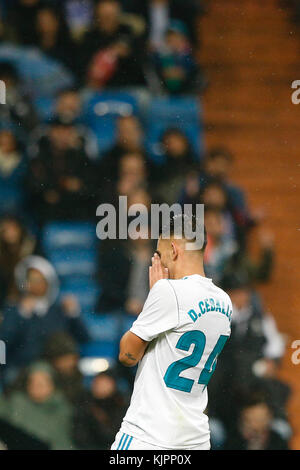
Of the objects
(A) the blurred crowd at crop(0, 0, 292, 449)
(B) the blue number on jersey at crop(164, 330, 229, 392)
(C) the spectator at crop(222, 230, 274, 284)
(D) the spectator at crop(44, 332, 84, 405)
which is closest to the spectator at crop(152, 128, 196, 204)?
(A) the blurred crowd at crop(0, 0, 292, 449)

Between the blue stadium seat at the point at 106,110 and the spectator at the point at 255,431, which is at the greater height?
the blue stadium seat at the point at 106,110

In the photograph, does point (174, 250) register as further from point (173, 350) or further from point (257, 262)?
point (257, 262)

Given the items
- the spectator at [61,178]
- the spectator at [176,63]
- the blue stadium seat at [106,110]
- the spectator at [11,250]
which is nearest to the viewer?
the spectator at [11,250]

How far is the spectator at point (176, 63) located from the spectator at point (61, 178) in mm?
795

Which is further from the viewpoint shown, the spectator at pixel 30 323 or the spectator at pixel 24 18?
the spectator at pixel 24 18

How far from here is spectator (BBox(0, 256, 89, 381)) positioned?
475 cm

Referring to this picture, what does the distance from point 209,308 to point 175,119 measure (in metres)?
3.05

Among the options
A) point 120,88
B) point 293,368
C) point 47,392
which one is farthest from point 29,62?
point 293,368

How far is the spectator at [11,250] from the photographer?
4867 mm

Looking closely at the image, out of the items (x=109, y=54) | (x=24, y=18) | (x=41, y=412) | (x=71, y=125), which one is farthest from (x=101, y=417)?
(x=24, y=18)

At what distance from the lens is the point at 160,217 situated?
511cm

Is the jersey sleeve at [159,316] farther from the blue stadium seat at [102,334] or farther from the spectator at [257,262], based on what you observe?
the spectator at [257,262]

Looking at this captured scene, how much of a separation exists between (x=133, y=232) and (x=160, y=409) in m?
2.46

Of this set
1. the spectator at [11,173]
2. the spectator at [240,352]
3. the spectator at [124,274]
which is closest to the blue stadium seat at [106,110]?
the spectator at [11,173]
